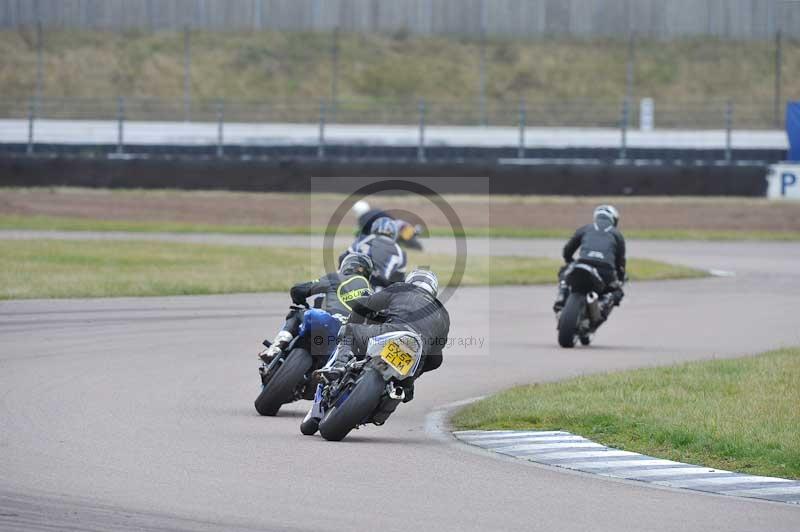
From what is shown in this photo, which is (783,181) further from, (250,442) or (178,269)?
(250,442)

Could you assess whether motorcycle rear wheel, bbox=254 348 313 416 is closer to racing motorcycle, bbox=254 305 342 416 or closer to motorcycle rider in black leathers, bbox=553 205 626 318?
racing motorcycle, bbox=254 305 342 416

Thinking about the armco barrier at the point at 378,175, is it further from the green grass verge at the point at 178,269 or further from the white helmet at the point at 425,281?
the white helmet at the point at 425,281

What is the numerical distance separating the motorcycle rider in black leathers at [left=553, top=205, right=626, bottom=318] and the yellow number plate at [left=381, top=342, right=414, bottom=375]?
270 inches

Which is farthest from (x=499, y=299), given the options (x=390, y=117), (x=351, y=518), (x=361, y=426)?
(x=390, y=117)

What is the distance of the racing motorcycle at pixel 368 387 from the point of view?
953cm

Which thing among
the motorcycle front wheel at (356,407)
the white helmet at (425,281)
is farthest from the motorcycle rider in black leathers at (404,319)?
the motorcycle front wheel at (356,407)

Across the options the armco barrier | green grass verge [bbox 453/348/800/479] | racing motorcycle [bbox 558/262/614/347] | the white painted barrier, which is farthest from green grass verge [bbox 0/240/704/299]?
green grass verge [bbox 453/348/800/479]

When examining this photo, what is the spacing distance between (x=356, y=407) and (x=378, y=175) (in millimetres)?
25175

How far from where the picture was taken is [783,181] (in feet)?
109

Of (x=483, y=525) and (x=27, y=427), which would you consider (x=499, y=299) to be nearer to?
(x=27, y=427)

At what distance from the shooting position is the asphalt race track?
23.8 feet

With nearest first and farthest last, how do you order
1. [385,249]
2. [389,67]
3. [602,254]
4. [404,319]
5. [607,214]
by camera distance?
[404,319] → [385,249] → [602,254] → [607,214] → [389,67]

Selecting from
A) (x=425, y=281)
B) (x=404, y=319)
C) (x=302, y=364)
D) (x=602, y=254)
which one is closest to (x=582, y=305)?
(x=602, y=254)

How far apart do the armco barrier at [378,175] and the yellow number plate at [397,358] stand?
24.9 m
